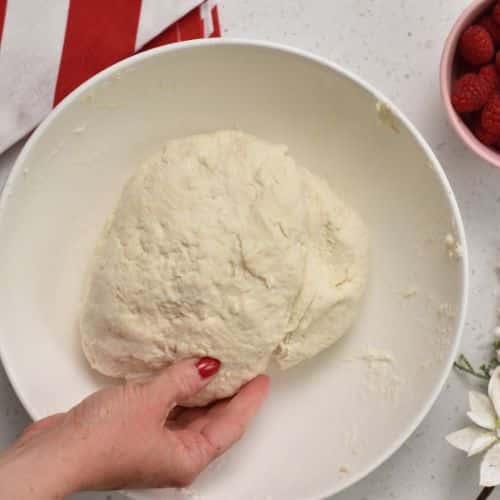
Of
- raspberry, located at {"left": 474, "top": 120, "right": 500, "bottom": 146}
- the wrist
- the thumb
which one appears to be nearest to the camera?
the wrist

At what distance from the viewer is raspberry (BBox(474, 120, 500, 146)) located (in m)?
0.95

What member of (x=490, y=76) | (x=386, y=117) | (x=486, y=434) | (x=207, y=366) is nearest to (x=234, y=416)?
(x=207, y=366)

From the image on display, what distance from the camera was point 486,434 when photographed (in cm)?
98

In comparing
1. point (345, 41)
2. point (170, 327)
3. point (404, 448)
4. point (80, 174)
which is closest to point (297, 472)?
point (404, 448)

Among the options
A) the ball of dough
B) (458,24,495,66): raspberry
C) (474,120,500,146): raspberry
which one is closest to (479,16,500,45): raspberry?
(458,24,495,66): raspberry

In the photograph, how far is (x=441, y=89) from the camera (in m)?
0.97

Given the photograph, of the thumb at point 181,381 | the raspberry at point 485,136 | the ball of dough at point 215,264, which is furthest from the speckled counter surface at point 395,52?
the thumb at point 181,381

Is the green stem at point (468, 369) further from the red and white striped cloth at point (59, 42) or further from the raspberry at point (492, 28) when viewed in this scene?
the red and white striped cloth at point (59, 42)

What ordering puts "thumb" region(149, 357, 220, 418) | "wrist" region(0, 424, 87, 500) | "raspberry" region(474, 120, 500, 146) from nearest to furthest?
1. "wrist" region(0, 424, 87, 500)
2. "thumb" region(149, 357, 220, 418)
3. "raspberry" region(474, 120, 500, 146)

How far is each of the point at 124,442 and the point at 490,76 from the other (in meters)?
0.72

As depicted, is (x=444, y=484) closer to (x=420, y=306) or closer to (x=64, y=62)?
(x=420, y=306)

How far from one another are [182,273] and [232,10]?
446mm

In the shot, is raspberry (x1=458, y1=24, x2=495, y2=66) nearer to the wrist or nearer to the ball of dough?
the ball of dough

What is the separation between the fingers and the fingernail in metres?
0.07
